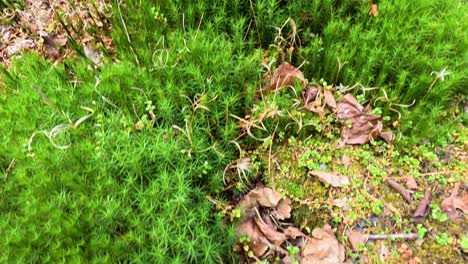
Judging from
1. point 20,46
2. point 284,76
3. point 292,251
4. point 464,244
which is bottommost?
point 292,251

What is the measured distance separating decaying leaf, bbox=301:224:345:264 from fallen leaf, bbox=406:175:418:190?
1.98 ft

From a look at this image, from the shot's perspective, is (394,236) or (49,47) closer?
(394,236)

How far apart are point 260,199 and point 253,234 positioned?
9.1 inches

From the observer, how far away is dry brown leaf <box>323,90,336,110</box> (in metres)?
2.84

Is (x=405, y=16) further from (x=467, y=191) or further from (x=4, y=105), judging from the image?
(x=4, y=105)

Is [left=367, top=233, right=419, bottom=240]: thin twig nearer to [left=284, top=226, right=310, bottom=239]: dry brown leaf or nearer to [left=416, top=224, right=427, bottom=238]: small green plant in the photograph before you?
[left=416, top=224, right=427, bottom=238]: small green plant

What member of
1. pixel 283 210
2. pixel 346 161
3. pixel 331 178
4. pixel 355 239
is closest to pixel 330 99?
pixel 346 161

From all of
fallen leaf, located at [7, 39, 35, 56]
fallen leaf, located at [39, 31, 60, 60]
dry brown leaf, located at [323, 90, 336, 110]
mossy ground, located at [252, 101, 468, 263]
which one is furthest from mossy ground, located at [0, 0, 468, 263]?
fallen leaf, located at [7, 39, 35, 56]

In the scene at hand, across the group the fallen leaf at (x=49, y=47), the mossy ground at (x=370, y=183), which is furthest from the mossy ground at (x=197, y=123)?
the fallen leaf at (x=49, y=47)

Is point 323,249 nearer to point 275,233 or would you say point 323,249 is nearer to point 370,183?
point 275,233

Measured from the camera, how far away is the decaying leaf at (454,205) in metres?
2.49

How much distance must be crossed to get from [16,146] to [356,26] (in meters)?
2.37

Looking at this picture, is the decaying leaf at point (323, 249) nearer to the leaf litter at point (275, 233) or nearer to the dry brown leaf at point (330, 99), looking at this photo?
the leaf litter at point (275, 233)

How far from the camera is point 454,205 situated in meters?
2.51
